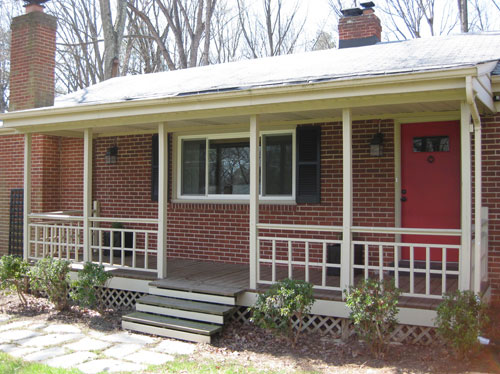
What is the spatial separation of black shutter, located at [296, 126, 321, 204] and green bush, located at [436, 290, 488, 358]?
3059mm

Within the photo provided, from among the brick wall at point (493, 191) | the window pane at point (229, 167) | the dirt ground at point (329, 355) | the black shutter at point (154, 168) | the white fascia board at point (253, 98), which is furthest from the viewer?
the black shutter at point (154, 168)

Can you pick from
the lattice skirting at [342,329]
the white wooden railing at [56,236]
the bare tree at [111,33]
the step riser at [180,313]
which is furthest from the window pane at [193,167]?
the bare tree at [111,33]

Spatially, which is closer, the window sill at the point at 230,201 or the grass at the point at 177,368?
the grass at the point at 177,368

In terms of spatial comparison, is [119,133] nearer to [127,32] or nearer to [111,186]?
[111,186]

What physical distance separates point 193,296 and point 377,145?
3.28 meters

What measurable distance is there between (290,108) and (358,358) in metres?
2.89

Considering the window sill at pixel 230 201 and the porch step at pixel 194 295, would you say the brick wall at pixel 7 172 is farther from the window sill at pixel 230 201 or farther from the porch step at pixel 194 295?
the porch step at pixel 194 295

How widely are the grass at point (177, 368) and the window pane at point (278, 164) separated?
3456 millimetres

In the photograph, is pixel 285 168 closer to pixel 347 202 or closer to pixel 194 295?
pixel 347 202

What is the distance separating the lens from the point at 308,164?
24.3 feet

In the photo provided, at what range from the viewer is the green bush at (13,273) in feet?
24.4

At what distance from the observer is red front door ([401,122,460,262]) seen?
670cm

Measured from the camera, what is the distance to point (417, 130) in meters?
6.91

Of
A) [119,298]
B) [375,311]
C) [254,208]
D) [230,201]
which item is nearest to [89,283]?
[119,298]
